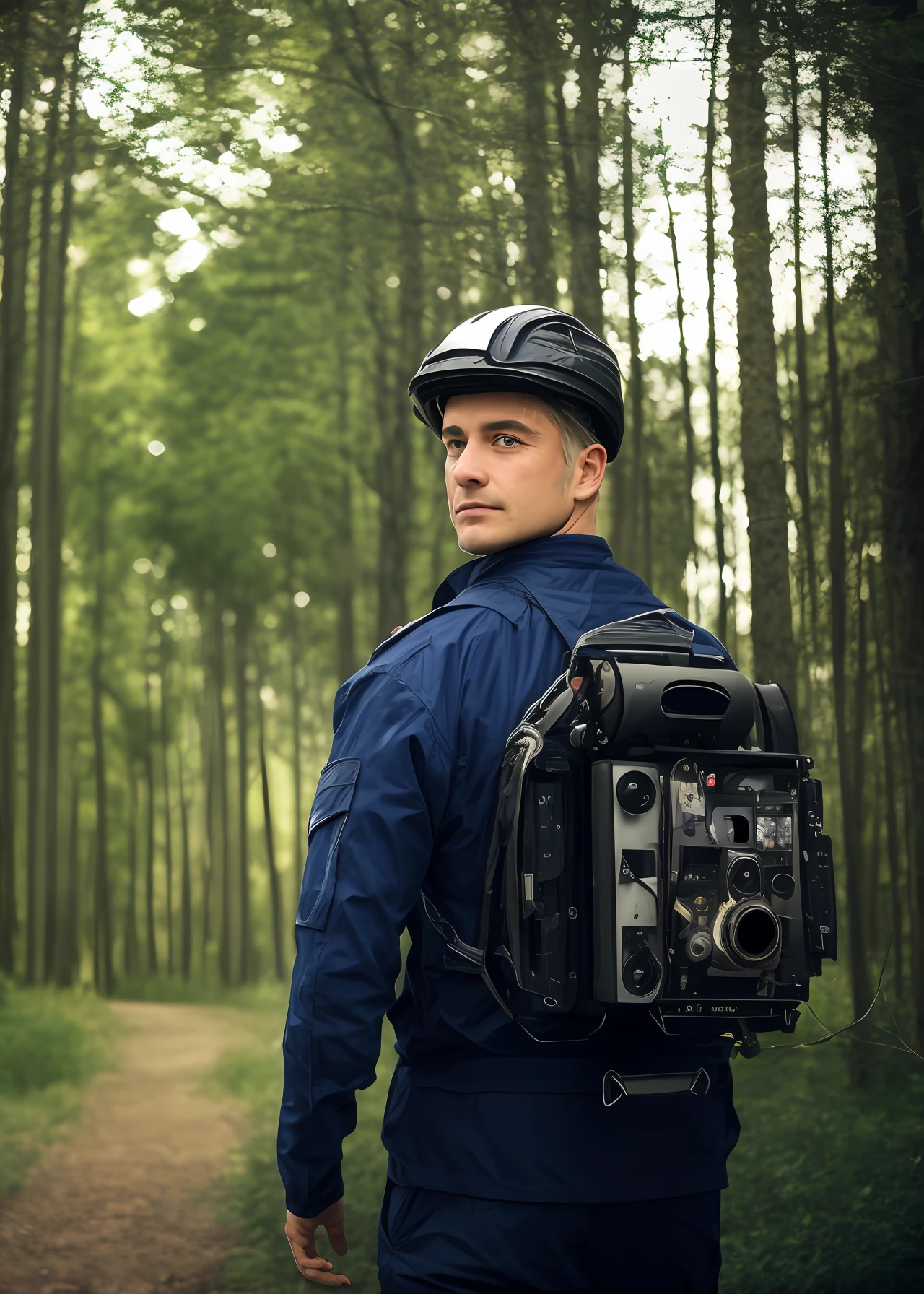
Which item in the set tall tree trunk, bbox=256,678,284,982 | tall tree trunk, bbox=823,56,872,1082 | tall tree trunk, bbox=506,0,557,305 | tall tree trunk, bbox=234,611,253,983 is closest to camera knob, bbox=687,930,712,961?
tall tree trunk, bbox=823,56,872,1082

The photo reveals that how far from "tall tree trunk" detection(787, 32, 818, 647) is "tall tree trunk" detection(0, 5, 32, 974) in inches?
234

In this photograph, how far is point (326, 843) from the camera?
1.98m

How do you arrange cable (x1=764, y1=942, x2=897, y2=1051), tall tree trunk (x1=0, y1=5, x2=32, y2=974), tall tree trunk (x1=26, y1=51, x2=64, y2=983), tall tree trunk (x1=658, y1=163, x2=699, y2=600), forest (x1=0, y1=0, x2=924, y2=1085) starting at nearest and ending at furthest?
cable (x1=764, y1=942, x2=897, y2=1051)
forest (x1=0, y1=0, x2=924, y2=1085)
tall tree trunk (x1=658, y1=163, x2=699, y2=600)
tall tree trunk (x1=0, y1=5, x2=32, y2=974)
tall tree trunk (x1=26, y1=51, x2=64, y2=983)

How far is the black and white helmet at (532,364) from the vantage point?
90.4 inches

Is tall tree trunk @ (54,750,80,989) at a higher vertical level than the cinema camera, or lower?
lower

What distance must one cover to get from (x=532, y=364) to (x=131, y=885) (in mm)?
17791

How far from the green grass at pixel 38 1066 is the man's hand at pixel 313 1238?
18.9ft

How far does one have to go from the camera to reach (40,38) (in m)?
7.10

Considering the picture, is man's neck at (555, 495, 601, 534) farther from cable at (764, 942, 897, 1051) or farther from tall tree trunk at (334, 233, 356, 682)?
tall tree trunk at (334, 233, 356, 682)

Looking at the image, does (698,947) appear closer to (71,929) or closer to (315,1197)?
(315,1197)

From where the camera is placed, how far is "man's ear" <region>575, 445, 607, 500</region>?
7.79 feet

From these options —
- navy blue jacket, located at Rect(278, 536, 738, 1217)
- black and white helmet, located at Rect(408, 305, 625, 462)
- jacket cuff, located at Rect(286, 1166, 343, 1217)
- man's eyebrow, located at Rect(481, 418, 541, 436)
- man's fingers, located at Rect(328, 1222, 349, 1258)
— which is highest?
black and white helmet, located at Rect(408, 305, 625, 462)

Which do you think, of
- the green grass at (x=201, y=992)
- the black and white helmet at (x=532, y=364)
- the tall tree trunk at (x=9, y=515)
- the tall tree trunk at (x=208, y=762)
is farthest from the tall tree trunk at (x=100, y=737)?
the black and white helmet at (x=532, y=364)

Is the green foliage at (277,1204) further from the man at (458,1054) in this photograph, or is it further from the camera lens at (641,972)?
the camera lens at (641,972)
